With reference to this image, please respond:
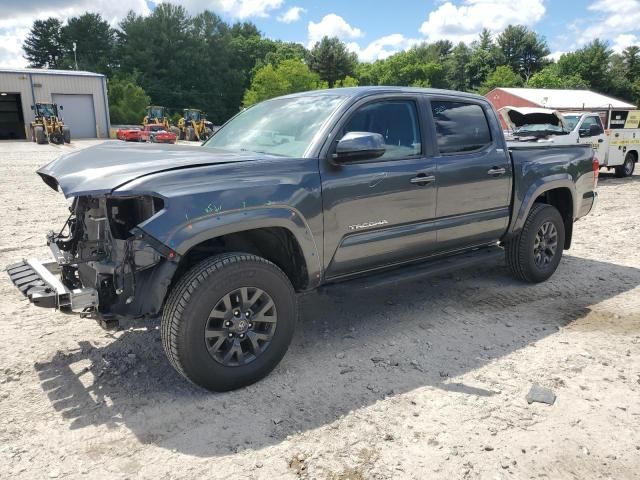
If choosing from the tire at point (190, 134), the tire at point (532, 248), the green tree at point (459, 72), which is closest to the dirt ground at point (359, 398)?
the tire at point (532, 248)

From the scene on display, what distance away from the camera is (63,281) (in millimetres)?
3498

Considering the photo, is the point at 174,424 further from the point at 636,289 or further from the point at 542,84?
the point at 542,84

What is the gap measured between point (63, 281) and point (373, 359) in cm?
222

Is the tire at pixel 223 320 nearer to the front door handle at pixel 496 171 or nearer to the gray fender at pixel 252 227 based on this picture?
the gray fender at pixel 252 227

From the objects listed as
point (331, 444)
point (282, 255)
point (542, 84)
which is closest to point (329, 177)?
point (282, 255)

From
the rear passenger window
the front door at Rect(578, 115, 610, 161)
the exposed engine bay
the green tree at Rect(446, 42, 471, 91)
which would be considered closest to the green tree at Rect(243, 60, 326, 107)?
the green tree at Rect(446, 42, 471, 91)

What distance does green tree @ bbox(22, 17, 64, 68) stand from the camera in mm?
76625

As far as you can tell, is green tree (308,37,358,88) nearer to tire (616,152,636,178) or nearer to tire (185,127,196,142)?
tire (185,127,196,142)

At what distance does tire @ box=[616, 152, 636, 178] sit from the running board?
42.2 feet

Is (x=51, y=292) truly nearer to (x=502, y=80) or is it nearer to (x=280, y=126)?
(x=280, y=126)

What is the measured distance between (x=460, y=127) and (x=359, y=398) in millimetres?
2588

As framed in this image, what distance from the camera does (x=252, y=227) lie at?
324 cm

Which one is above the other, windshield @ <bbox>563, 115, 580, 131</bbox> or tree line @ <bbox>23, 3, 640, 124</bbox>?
tree line @ <bbox>23, 3, 640, 124</bbox>

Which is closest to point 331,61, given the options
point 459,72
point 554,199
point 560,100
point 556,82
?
point 459,72
